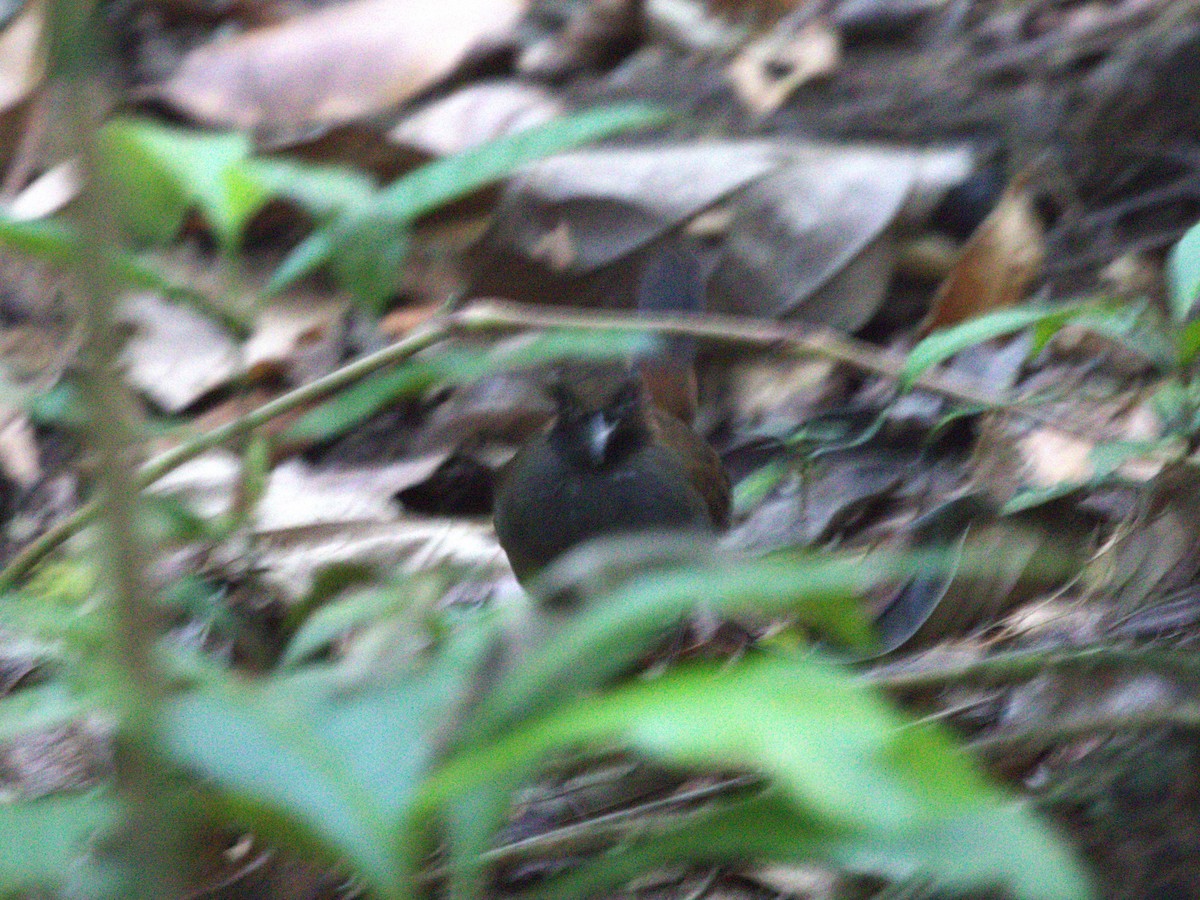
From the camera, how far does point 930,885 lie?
1712 mm

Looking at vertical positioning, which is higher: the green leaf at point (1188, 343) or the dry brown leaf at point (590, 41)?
the green leaf at point (1188, 343)

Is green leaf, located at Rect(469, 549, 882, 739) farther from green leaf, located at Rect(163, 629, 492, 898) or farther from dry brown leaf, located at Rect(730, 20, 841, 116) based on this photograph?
dry brown leaf, located at Rect(730, 20, 841, 116)

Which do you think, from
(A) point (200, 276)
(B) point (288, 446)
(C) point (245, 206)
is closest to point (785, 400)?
(B) point (288, 446)

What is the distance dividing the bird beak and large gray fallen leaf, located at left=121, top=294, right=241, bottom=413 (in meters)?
1.20

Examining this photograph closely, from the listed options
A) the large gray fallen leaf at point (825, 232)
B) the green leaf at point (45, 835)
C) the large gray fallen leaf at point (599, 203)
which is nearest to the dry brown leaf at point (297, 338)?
the large gray fallen leaf at point (599, 203)

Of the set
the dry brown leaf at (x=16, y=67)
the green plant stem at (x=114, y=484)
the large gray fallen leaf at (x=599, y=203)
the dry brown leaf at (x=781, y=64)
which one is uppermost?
the green plant stem at (x=114, y=484)

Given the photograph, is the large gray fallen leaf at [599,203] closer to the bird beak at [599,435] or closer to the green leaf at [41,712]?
the bird beak at [599,435]

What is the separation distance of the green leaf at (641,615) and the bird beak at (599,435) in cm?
209

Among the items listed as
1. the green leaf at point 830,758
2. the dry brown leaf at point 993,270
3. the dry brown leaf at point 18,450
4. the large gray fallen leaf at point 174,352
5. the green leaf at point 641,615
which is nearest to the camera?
the green leaf at point 830,758

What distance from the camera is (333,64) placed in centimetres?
533

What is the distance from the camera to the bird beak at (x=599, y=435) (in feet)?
11.1

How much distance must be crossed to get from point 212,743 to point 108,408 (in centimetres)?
25

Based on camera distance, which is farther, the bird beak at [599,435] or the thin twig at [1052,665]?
the bird beak at [599,435]

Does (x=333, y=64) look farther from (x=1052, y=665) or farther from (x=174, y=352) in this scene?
(x=1052, y=665)
